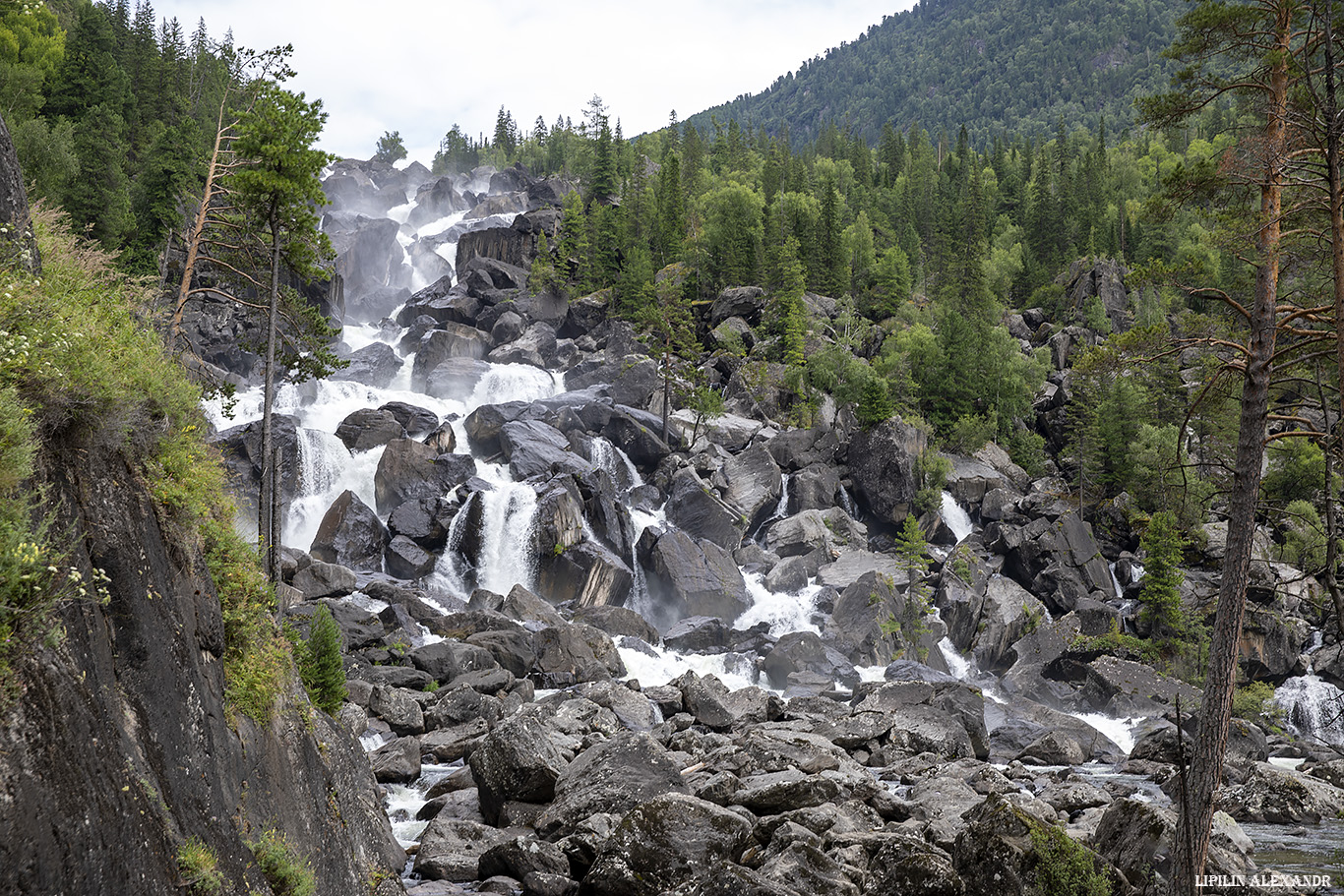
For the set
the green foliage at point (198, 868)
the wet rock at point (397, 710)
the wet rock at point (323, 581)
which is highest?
the green foliage at point (198, 868)

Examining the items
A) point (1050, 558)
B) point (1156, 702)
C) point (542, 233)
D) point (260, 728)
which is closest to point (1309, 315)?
point (260, 728)

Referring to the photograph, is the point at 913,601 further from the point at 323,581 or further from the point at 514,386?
the point at 514,386

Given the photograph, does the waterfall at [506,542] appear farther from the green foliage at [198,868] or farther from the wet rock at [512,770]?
the green foliage at [198,868]

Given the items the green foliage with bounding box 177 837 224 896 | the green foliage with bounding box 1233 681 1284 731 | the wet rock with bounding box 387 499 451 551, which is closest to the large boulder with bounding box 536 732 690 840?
the green foliage with bounding box 177 837 224 896

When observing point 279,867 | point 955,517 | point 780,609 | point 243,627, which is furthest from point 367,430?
point 955,517

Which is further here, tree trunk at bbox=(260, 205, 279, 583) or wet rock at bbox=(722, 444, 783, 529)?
wet rock at bbox=(722, 444, 783, 529)

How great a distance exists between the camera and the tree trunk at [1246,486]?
10438 mm

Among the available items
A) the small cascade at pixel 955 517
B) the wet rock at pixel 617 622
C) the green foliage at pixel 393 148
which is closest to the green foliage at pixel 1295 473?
the small cascade at pixel 955 517

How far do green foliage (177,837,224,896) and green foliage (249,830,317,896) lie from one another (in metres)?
1.34

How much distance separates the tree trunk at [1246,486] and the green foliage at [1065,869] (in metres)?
1.56

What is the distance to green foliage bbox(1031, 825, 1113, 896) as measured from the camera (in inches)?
454

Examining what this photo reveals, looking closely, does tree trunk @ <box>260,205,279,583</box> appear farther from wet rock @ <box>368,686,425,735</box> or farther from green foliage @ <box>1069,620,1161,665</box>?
green foliage @ <box>1069,620,1161,665</box>

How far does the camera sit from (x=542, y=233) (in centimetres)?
8725

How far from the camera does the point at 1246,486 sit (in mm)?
11352
